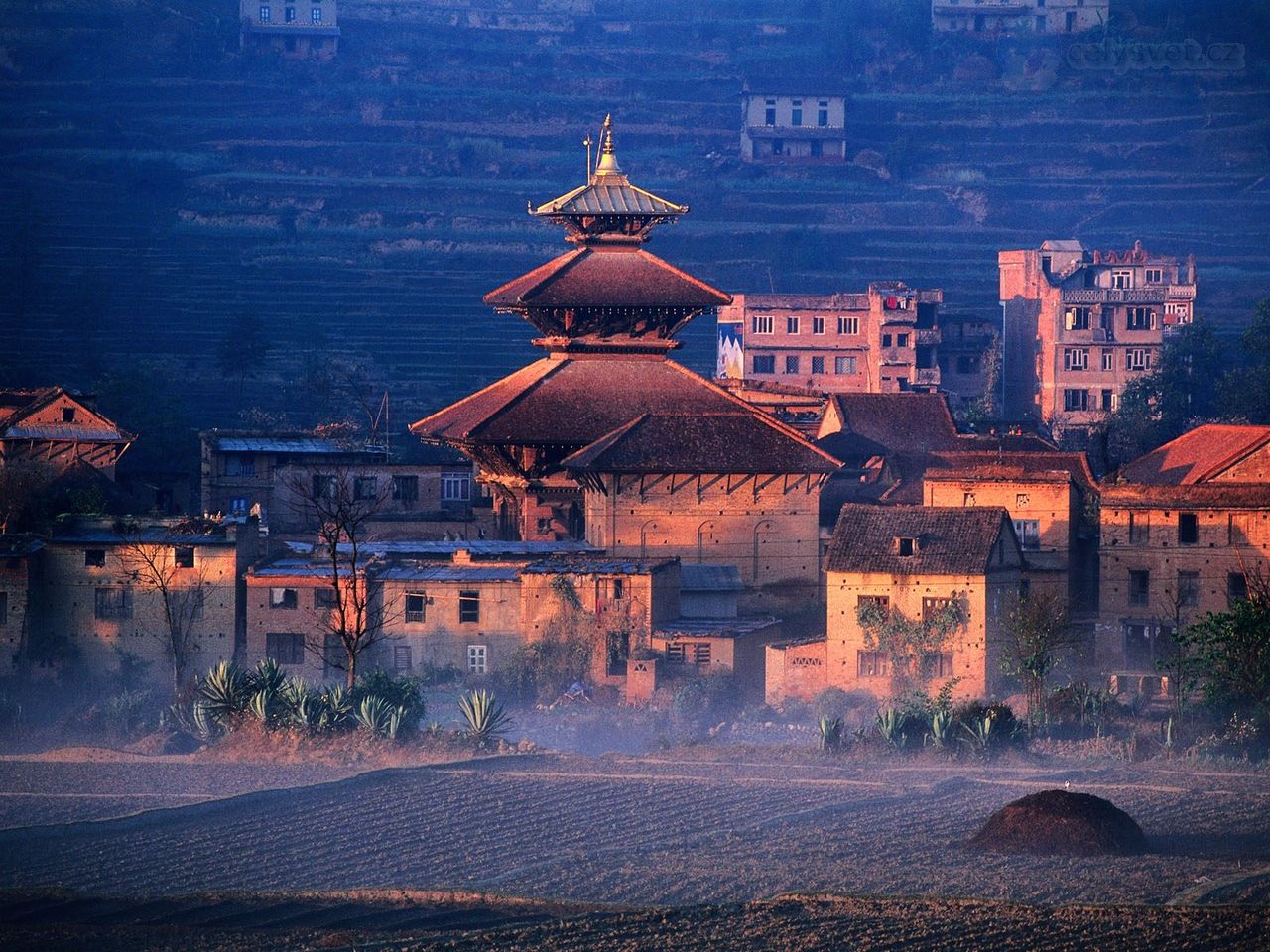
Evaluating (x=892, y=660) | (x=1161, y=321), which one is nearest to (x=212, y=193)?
(x=1161, y=321)

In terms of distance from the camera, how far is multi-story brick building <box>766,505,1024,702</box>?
4412 cm

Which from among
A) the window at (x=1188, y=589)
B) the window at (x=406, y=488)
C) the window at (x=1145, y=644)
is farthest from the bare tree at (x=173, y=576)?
the window at (x=1188, y=589)

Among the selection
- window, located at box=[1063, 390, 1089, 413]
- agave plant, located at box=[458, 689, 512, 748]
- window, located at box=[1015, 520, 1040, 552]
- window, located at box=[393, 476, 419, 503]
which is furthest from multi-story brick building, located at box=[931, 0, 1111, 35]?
agave plant, located at box=[458, 689, 512, 748]

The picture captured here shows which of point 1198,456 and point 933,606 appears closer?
point 933,606

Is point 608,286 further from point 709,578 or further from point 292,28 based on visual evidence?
point 292,28

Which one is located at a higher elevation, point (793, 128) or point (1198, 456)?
point (793, 128)

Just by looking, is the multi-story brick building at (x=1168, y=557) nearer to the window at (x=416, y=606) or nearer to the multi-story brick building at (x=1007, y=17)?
the window at (x=416, y=606)

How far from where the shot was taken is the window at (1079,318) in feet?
270

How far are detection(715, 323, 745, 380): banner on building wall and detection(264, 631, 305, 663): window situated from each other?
34537 mm

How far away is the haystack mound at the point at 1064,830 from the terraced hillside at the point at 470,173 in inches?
1931

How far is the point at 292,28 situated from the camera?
13038 centimetres

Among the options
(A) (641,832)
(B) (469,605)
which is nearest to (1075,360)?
(B) (469,605)

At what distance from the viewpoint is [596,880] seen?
102ft

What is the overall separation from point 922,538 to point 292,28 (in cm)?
9130
